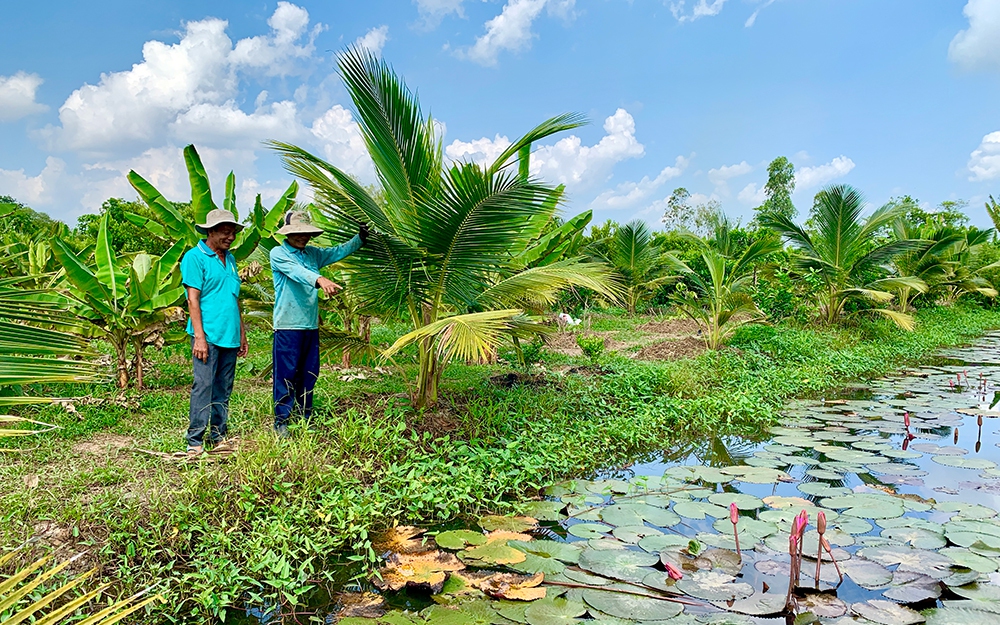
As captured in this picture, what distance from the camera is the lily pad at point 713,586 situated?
8.82 ft

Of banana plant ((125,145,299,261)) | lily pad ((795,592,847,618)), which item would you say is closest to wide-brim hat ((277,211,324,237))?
banana plant ((125,145,299,261))

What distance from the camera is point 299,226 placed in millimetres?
4184

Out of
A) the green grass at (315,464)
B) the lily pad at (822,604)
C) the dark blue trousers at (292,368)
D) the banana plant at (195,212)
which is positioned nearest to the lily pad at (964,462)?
the green grass at (315,464)

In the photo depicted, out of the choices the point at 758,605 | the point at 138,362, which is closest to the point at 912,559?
the point at 758,605

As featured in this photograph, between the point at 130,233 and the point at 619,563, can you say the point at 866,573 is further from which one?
the point at 130,233

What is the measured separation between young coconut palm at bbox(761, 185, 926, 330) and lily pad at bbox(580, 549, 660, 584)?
28.9 feet

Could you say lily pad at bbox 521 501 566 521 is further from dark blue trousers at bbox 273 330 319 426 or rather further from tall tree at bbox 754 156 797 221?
tall tree at bbox 754 156 797 221

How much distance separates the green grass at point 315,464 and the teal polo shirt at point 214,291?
67 centimetres

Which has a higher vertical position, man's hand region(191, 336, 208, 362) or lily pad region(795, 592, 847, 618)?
man's hand region(191, 336, 208, 362)

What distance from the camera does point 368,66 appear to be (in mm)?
4285

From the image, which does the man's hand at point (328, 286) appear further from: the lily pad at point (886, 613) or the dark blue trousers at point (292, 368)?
the lily pad at point (886, 613)

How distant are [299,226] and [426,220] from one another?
0.83 m

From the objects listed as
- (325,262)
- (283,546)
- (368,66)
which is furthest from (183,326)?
(283,546)

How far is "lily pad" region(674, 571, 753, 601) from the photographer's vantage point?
8.82 ft
